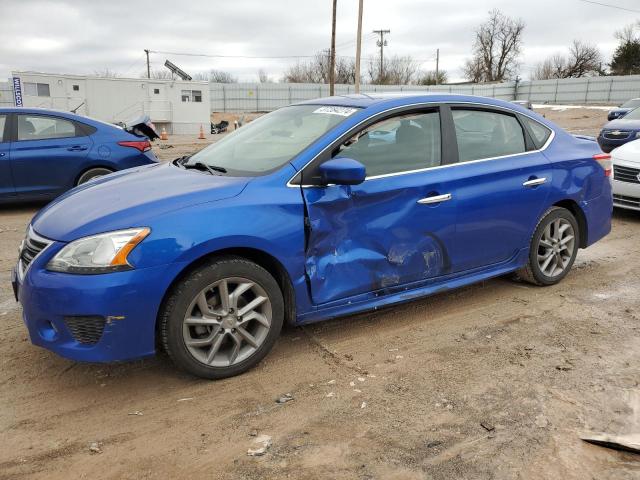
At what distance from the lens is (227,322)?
128 inches

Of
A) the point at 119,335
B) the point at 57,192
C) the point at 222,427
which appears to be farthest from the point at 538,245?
the point at 57,192

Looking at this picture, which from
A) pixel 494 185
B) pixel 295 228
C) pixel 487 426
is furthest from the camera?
pixel 494 185

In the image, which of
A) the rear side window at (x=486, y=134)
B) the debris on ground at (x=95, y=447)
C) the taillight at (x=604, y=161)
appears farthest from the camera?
the taillight at (x=604, y=161)

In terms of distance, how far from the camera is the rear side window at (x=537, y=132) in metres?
4.77

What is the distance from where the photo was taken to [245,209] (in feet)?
10.7

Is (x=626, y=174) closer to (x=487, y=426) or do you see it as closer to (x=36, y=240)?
(x=487, y=426)

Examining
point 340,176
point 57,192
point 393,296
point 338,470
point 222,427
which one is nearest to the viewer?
point 338,470

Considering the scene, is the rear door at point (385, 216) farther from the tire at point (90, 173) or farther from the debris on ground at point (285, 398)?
the tire at point (90, 173)

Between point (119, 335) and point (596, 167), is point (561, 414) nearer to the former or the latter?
point (119, 335)

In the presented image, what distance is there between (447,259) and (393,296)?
1.78 feet

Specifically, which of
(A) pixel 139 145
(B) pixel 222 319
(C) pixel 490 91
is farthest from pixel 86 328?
(C) pixel 490 91

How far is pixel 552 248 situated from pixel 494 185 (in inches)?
40.5

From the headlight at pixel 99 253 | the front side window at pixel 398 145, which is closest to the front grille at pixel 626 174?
the front side window at pixel 398 145

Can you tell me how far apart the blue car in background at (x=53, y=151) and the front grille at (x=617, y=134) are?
37.4 ft
